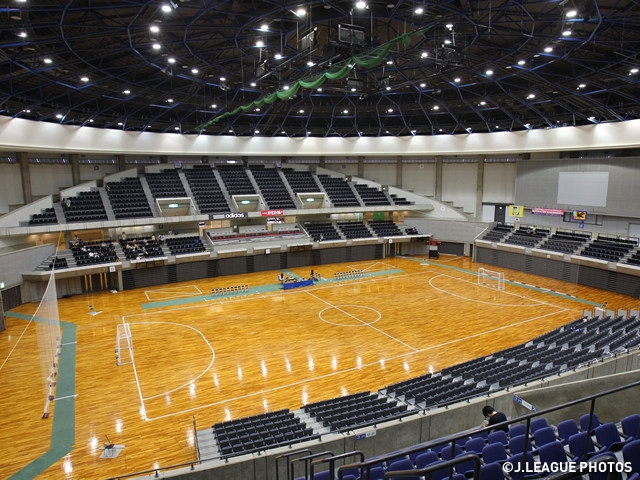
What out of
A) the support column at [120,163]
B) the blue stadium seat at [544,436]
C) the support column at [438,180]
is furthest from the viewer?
the support column at [438,180]

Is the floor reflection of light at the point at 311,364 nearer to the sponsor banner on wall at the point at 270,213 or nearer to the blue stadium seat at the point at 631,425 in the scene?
the blue stadium seat at the point at 631,425

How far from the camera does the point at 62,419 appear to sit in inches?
521

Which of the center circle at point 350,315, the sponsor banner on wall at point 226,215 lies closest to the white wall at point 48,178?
the sponsor banner on wall at point 226,215

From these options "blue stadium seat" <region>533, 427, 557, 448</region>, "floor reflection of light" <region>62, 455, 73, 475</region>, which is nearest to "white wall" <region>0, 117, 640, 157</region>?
"floor reflection of light" <region>62, 455, 73, 475</region>

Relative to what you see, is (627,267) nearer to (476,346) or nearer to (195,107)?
(476,346)

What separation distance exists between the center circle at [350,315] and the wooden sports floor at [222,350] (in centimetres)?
11

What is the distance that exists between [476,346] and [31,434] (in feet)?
56.0

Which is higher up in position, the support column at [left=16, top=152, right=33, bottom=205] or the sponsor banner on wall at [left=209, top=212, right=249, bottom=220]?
the support column at [left=16, top=152, right=33, bottom=205]

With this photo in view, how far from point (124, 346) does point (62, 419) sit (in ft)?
19.7

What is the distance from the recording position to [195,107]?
32594mm

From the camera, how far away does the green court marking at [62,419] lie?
10961mm

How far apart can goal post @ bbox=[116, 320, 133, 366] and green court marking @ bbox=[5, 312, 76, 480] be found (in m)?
1.73

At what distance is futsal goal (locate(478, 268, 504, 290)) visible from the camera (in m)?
29.2

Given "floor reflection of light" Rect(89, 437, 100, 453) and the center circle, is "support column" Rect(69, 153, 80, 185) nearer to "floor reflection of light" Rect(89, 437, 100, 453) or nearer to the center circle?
the center circle
